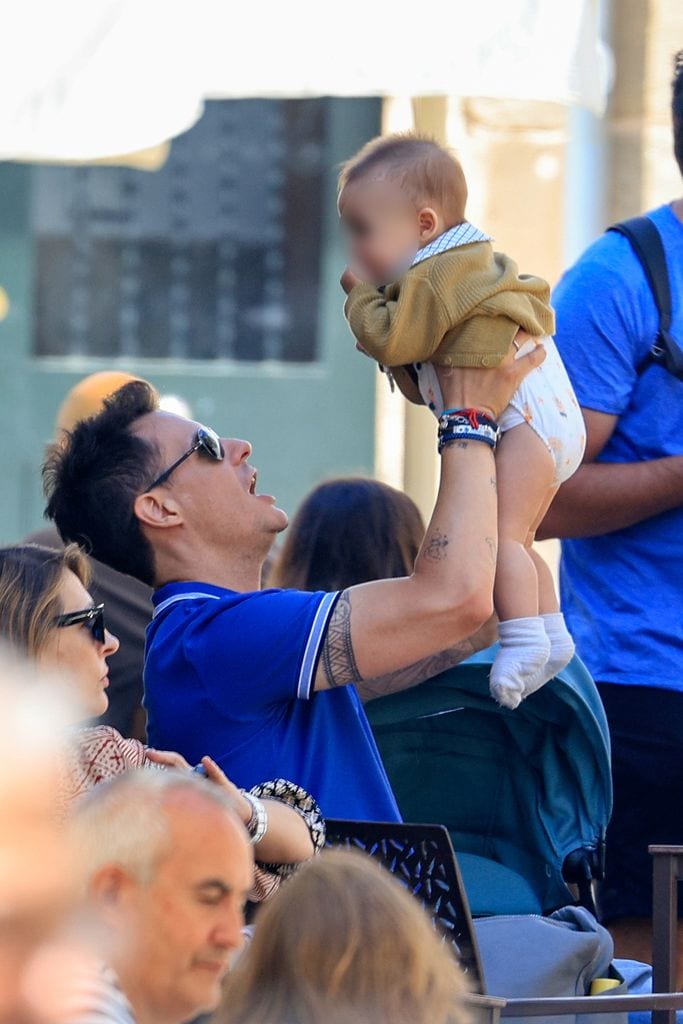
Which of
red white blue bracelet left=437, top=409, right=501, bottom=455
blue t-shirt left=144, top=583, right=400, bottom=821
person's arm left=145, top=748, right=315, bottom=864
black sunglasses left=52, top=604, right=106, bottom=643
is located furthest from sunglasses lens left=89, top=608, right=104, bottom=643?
red white blue bracelet left=437, top=409, right=501, bottom=455

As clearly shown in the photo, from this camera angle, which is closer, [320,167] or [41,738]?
[41,738]

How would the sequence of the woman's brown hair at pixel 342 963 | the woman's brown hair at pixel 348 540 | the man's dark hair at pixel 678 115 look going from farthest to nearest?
the woman's brown hair at pixel 348 540 → the man's dark hair at pixel 678 115 → the woman's brown hair at pixel 342 963

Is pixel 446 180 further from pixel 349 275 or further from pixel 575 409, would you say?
pixel 575 409

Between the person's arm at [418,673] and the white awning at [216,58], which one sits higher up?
the white awning at [216,58]

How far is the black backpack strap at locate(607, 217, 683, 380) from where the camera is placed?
3746mm

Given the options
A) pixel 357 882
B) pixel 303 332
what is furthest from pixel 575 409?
pixel 303 332

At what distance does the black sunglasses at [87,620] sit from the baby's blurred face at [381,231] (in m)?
0.87

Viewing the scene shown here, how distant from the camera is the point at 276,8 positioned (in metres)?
5.31

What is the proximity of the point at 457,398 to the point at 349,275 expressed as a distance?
0.42 metres

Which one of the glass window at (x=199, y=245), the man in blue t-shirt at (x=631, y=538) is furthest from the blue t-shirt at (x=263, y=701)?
the glass window at (x=199, y=245)

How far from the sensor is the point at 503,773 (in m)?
3.60

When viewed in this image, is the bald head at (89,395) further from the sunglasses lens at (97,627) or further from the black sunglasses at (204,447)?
the sunglasses lens at (97,627)

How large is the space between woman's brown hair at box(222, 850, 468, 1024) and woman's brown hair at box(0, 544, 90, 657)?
0.89 m

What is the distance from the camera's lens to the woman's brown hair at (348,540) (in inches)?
160
